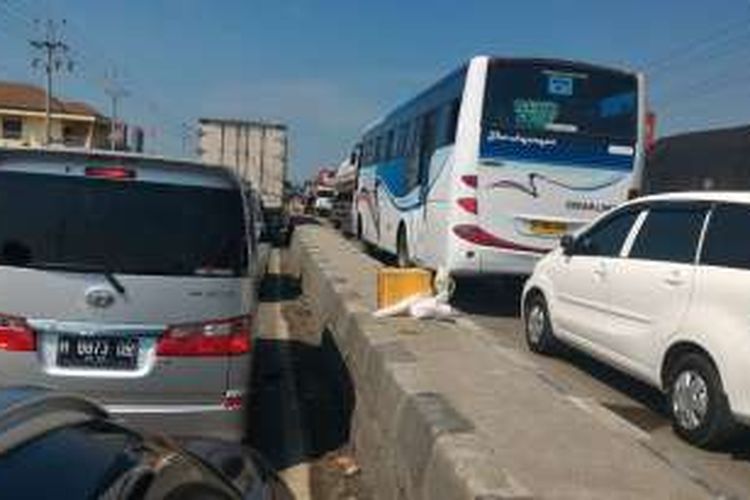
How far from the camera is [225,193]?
317 inches

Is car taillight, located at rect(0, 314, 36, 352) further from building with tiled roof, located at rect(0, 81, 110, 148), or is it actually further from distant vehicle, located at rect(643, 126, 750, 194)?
building with tiled roof, located at rect(0, 81, 110, 148)

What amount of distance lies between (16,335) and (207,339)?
1048 mm

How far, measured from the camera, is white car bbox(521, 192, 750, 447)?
344 inches

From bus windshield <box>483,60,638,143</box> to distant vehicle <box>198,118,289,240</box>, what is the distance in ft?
89.6

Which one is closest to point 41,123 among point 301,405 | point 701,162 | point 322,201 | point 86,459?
point 322,201

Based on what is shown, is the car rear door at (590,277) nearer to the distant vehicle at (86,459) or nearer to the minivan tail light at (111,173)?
the minivan tail light at (111,173)

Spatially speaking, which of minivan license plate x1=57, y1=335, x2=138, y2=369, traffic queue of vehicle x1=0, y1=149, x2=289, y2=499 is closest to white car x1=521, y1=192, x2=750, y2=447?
traffic queue of vehicle x1=0, y1=149, x2=289, y2=499

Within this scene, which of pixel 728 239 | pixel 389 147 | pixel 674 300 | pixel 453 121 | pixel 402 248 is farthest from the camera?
pixel 389 147

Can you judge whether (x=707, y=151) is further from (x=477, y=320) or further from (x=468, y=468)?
(x=468, y=468)

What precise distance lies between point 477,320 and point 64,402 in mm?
12011

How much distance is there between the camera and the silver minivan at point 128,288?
25.0ft

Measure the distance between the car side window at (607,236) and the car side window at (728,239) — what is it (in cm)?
156

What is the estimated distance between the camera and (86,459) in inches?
150

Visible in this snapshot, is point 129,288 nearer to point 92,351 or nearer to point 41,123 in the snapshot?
point 92,351
